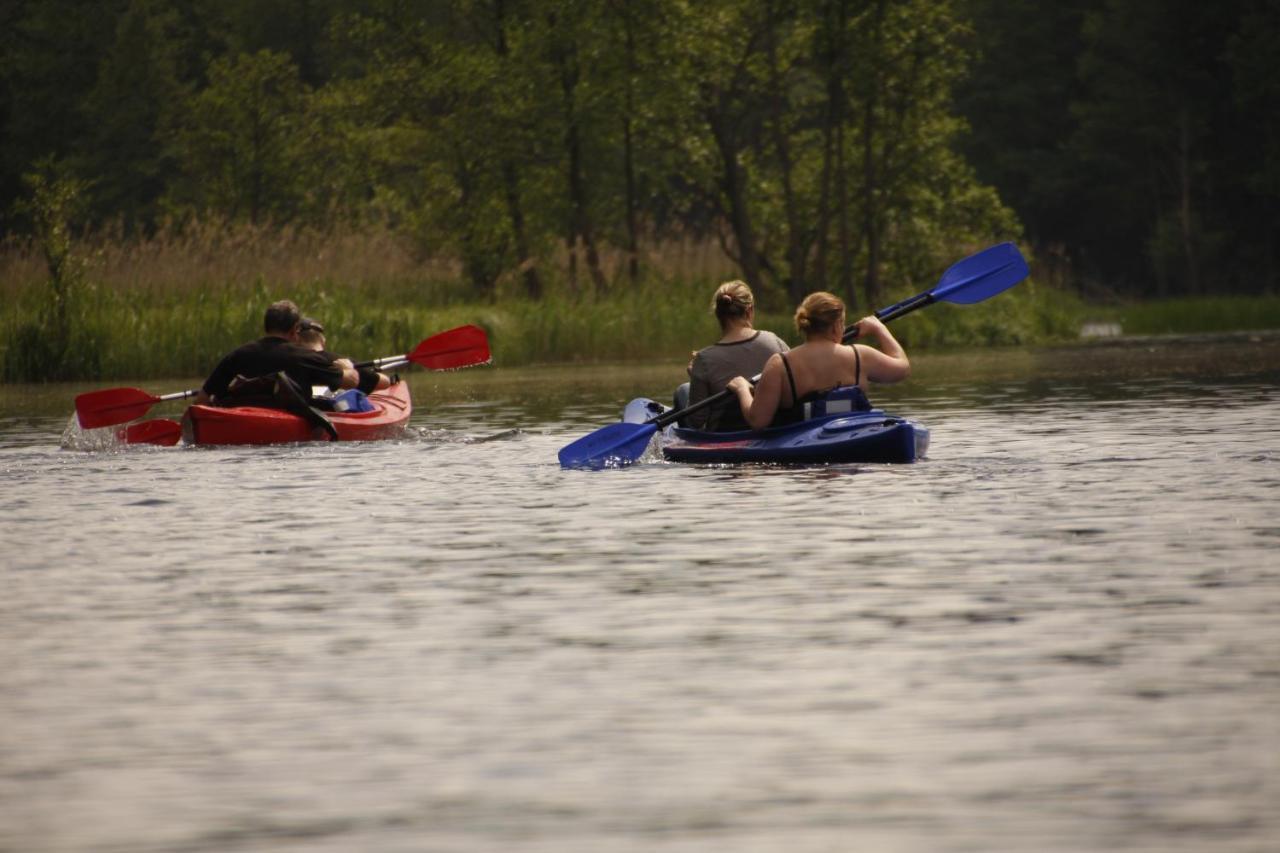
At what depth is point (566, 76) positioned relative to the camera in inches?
1443

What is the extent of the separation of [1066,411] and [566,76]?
65.8ft

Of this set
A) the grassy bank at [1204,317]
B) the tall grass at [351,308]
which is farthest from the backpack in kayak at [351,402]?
the grassy bank at [1204,317]

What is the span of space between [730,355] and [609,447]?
909mm

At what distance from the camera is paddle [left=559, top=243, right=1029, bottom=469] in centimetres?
1384

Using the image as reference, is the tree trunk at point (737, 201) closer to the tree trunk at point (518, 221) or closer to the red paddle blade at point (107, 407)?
the tree trunk at point (518, 221)

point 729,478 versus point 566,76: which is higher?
point 566,76

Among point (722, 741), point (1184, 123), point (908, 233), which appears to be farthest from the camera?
point (1184, 123)

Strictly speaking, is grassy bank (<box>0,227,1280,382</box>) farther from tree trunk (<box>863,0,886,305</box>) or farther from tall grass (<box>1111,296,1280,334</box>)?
tree trunk (<box>863,0,886,305</box>)

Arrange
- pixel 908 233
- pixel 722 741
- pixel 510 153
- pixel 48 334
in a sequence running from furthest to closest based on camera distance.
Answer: pixel 908 233 < pixel 510 153 < pixel 48 334 < pixel 722 741

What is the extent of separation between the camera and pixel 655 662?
653cm

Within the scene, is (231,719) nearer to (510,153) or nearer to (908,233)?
(510,153)

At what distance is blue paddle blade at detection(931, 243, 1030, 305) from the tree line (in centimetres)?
1806

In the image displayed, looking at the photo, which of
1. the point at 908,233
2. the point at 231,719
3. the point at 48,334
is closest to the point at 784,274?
the point at 908,233

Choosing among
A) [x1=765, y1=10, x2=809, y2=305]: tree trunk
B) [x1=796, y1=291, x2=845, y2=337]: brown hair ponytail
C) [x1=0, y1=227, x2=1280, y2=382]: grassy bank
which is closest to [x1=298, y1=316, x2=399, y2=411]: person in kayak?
[x1=796, y1=291, x2=845, y2=337]: brown hair ponytail
